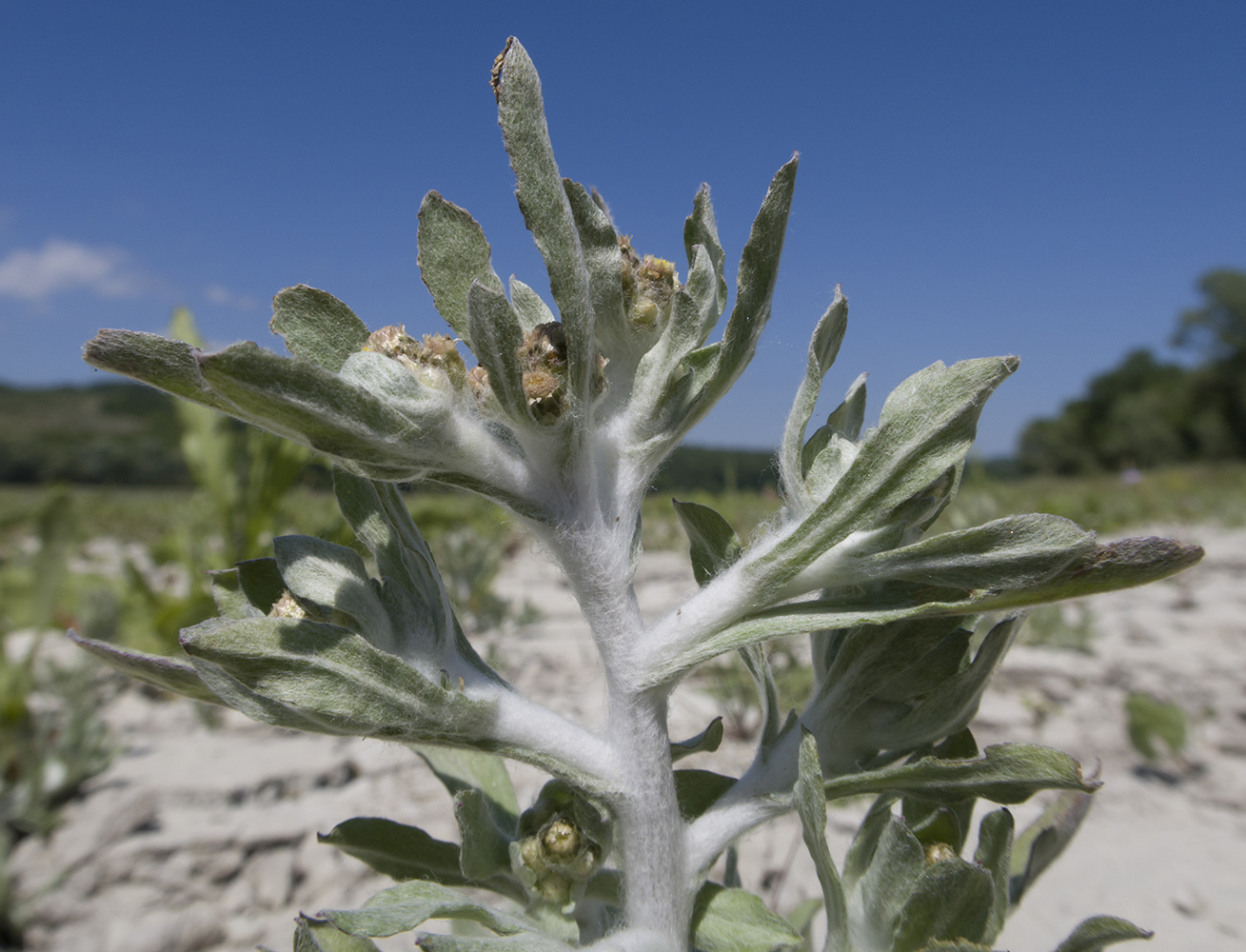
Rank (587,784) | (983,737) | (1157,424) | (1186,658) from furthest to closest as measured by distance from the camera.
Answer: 1. (1157,424)
2. (1186,658)
3. (983,737)
4. (587,784)

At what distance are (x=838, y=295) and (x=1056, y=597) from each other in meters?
0.43

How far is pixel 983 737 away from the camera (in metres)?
3.71

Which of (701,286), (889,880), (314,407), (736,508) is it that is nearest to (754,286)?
(701,286)

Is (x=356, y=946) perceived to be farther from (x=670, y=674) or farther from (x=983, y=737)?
(x=983, y=737)

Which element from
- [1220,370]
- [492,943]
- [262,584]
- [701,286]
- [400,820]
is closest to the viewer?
[492,943]

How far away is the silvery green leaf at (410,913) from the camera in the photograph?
82cm

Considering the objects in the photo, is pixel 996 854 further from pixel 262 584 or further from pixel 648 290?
pixel 262 584

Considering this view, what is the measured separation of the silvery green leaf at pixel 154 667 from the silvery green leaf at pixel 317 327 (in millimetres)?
374

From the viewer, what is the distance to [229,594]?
111 centimetres

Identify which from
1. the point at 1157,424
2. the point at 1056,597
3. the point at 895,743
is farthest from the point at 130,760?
the point at 1157,424

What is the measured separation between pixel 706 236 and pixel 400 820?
8.76ft

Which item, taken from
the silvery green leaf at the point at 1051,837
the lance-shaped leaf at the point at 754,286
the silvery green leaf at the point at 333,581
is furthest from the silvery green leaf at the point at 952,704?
the silvery green leaf at the point at 333,581

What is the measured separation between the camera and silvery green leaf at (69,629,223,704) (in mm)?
889

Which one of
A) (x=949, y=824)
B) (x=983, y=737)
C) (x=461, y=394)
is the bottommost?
(x=983, y=737)
